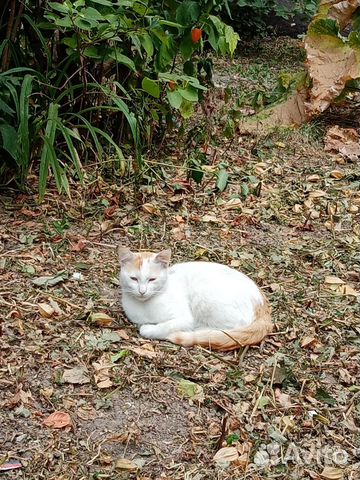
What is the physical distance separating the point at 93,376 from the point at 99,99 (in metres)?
2.12

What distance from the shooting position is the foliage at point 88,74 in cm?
370

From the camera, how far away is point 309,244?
13.2 feet

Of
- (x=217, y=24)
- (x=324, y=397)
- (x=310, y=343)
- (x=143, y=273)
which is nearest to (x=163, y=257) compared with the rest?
(x=143, y=273)

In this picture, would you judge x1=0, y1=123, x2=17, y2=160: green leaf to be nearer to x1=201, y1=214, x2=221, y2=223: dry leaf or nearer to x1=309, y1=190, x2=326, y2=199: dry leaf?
x1=201, y1=214, x2=221, y2=223: dry leaf

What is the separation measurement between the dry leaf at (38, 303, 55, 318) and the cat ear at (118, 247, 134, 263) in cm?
37

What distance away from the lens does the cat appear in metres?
2.97

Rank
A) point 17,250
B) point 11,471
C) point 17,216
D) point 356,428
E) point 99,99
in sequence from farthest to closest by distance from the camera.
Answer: point 99,99, point 17,216, point 17,250, point 356,428, point 11,471

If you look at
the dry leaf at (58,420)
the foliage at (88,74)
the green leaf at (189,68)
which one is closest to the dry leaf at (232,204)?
the foliage at (88,74)

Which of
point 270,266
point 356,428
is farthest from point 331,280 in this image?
point 356,428

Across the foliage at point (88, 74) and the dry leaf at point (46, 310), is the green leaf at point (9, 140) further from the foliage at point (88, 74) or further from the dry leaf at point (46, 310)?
the dry leaf at point (46, 310)

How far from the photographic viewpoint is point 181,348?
2.95 metres

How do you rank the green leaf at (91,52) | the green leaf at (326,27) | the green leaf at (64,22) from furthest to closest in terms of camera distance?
1. the green leaf at (326,27)
2. the green leaf at (91,52)
3. the green leaf at (64,22)

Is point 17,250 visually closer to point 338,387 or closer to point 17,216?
point 17,216

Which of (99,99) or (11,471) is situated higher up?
(99,99)
